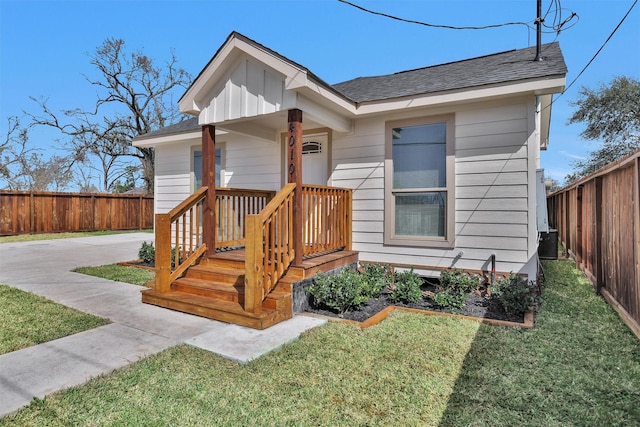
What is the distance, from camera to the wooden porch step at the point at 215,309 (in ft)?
11.8

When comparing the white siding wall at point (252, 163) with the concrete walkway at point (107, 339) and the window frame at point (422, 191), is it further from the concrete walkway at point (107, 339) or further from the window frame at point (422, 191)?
the concrete walkway at point (107, 339)

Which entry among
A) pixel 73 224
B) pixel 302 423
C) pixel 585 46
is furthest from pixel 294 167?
pixel 73 224

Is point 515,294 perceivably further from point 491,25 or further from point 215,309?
point 491,25

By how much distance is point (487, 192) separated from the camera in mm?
4703

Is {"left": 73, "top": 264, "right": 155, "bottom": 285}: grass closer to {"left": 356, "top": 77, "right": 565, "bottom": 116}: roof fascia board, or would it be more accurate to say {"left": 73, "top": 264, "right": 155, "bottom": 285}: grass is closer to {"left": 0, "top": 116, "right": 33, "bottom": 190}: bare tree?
{"left": 356, "top": 77, "right": 565, "bottom": 116}: roof fascia board

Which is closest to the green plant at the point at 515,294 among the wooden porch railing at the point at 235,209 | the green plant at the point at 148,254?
the wooden porch railing at the point at 235,209

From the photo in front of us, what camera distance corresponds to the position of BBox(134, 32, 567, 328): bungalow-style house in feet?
13.5

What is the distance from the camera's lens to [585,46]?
22.5 ft

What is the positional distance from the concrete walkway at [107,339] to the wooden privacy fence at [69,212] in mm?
10004

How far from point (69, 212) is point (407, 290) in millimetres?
15551

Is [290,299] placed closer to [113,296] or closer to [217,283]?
[217,283]

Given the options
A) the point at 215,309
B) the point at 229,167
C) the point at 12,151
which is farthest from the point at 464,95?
the point at 12,151

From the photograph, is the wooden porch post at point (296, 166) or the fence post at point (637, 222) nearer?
the fence post at point (637, 222)

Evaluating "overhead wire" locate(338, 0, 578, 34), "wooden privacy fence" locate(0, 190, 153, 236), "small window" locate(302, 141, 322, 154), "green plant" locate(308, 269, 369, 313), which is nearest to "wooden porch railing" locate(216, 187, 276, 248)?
"small window" locate(302, 141, 322, 154)
